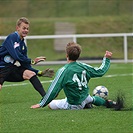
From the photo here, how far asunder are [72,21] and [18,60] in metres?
21.4

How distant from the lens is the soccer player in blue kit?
10.4 metres

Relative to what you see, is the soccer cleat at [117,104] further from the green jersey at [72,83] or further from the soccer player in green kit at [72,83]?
the green jersey at [72,83]

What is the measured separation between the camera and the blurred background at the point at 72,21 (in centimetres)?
2759

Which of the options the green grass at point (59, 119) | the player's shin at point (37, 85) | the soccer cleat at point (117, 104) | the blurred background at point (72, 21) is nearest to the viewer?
the green grass at point (59, 119)

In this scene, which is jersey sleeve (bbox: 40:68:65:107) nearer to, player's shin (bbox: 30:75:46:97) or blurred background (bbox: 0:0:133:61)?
player's shin (bbox: 30:75:46:97)

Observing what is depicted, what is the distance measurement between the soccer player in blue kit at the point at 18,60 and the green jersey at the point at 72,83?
1.30m

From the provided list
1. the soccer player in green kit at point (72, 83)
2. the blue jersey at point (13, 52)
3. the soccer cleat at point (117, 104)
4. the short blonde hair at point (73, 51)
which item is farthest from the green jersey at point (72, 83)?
the blue jersey at point (13, 52)

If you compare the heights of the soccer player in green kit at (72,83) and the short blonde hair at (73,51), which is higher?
the short blonde hair at (73,51)

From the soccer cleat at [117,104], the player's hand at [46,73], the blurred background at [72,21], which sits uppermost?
the player's hand at [46,73]

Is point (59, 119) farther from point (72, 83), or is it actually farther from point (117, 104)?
point (117, 104)

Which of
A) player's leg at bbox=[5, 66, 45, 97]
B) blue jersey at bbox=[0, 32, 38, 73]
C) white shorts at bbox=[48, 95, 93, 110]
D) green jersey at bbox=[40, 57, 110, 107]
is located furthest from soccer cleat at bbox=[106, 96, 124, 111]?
blue jersey at bbox=[0, 32, 38, 73]

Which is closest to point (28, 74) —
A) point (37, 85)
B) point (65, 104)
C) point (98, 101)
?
point (37, 85)

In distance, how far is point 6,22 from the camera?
31859mm

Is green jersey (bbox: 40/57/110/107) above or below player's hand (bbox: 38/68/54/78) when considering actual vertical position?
above
